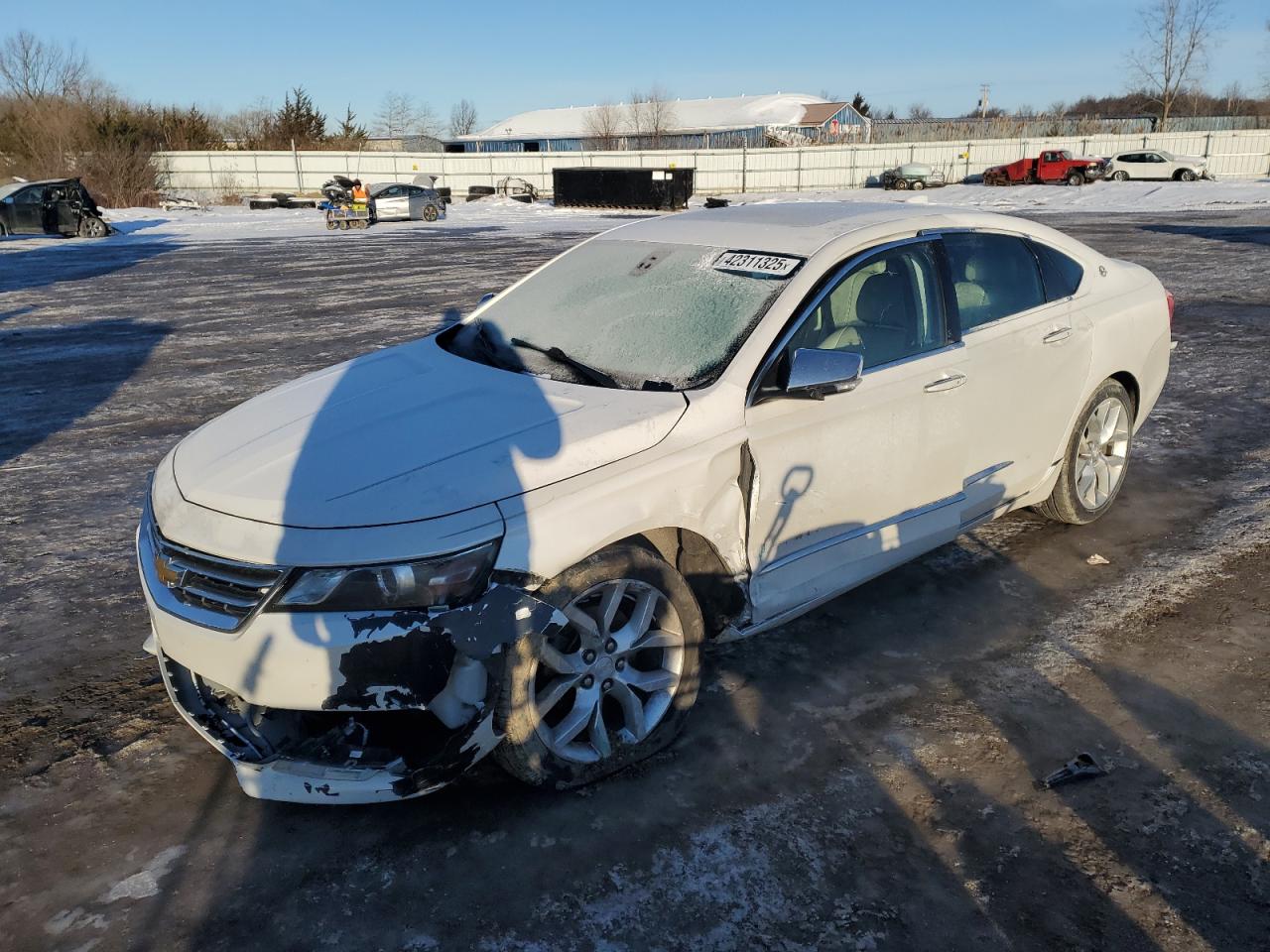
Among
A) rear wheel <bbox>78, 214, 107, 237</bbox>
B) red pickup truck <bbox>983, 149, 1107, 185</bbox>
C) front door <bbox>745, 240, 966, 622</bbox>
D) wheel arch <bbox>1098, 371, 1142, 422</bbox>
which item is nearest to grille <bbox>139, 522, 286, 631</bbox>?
front door <bbox>745, 240, 966, 622</bbox>

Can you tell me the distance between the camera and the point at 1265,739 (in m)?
3.24

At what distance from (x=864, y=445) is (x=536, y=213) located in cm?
3680

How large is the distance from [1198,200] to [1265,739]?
3669 centimetres

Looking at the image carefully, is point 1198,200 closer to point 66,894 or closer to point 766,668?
point 766,668

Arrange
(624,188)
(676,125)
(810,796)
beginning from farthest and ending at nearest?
(676,125) < (624,188) < (810,796)

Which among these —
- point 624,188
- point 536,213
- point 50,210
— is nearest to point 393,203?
point 536,213

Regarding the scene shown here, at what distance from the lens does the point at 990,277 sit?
14.4 feet

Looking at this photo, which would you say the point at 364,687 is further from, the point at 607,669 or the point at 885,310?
the point at 885,310

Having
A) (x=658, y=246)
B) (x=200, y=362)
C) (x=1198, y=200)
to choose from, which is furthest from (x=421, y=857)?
(x=1198, y=200)

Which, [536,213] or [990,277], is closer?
[990,277]

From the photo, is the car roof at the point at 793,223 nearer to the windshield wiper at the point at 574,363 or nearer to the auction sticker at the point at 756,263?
the auction sticker at the point at 756,263

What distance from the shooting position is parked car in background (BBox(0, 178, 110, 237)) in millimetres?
27016

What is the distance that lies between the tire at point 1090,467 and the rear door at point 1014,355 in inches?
7.8

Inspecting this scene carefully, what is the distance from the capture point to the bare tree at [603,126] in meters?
76.2
